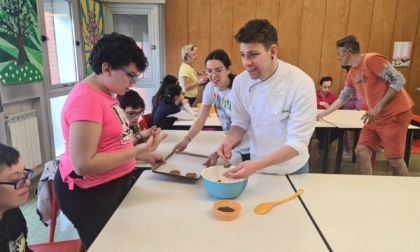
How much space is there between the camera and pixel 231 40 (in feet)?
16.1

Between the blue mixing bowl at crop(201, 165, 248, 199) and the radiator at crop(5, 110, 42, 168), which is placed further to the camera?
the radiator at crop(5, 110, 42, 168)

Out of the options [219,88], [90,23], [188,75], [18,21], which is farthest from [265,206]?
[90,23]

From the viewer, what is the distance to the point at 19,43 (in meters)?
2.62

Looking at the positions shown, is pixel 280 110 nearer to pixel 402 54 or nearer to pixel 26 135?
pixel 26 135

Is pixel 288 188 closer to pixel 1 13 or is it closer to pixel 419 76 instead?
pixel 1 13

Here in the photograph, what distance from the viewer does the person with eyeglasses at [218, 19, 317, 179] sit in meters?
1.24

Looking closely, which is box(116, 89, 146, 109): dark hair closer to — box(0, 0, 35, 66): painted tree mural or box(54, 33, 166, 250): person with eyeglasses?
box(54, 33, 166, 250): person with eyeglasses

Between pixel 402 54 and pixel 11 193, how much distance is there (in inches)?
226

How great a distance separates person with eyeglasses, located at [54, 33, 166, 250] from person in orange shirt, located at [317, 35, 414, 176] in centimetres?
215

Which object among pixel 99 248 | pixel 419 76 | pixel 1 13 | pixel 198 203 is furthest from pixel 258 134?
pixel 419 76

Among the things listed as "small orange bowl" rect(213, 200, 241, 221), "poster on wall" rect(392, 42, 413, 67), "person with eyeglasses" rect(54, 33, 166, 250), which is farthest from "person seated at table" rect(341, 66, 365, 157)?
"person with eyeglasses" rect(54, 33, 166, 250)

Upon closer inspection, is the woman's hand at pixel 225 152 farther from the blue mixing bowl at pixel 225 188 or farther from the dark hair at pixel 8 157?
the dark hair at pixel 8 157

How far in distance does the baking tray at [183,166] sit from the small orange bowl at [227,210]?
11.2 inches

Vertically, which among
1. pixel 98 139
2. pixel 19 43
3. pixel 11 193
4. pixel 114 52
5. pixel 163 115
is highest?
pixel 19 43
